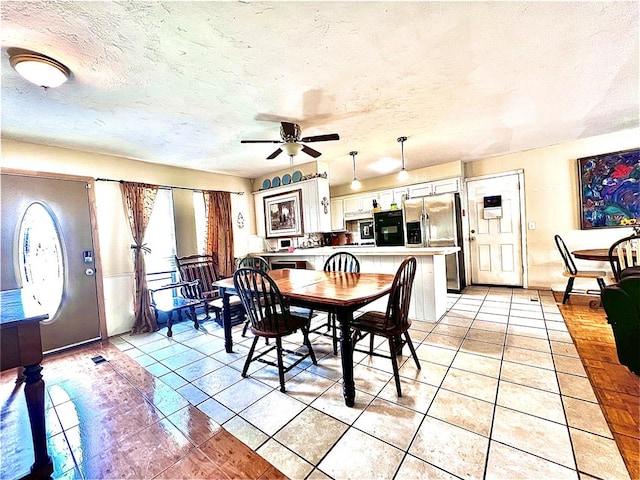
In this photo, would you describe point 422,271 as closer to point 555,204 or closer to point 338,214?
point 555,204

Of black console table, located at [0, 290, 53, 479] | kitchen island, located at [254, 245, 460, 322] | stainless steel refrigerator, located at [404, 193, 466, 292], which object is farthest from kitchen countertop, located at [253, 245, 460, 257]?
black console table, located at [0, 290, 53, 479]

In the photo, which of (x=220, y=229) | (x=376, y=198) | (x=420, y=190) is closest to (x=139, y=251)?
(x=220, y=229)

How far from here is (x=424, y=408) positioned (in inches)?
68.8

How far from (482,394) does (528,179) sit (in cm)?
415

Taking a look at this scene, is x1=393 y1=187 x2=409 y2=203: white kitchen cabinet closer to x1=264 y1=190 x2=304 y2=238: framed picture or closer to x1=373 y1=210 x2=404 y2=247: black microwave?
x1=373 y1=210 x2=404 y2=247: black microwave

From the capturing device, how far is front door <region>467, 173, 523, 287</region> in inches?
184

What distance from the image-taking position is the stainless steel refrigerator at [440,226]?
4742 millimetres

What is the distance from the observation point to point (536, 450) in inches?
54.4

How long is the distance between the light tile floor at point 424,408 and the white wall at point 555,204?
6.24 ft

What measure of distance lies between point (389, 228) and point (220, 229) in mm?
3296

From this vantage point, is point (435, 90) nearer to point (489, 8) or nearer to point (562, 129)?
point (489, 8)

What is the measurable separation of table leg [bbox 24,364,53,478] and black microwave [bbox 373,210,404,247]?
5046 millimetres

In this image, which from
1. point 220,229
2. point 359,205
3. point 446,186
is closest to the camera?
point 220,229

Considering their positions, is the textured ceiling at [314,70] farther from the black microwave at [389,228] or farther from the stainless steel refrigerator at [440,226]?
the black microwave at [389,228]
